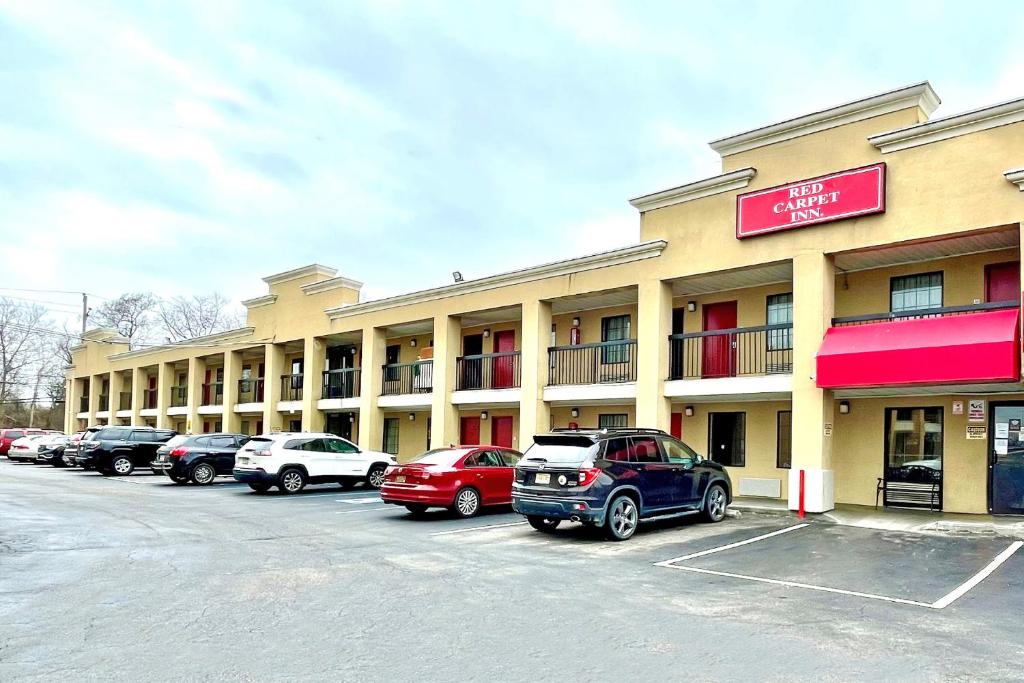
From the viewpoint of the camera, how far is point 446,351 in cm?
2378

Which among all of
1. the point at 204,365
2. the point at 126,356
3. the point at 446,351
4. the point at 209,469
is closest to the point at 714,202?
the point at 446,351

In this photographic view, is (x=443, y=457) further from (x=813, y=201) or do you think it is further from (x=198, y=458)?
(x=198, y=458)

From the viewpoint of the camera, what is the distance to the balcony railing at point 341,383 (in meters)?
28.5

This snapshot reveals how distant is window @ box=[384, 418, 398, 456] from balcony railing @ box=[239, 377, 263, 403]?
273 inches

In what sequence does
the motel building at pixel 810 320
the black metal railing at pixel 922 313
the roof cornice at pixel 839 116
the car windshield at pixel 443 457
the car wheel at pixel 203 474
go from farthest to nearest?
the car wheel at pixel 203 474, the car windshield at pixel 443 457, the roof cornice at pixel 839 116, the motel building at pixel 810 320, the black metal railing at pixel 922 313

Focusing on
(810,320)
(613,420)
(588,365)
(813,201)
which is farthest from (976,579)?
(613,420)

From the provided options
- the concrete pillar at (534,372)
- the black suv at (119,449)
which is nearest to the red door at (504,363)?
the concrete pillar at (534,372)

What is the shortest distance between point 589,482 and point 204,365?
97.5 ft

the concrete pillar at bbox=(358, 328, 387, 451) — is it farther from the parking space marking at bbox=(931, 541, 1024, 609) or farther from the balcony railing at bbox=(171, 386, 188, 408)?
the parking space marking at bbox=(931, 541, 1024, 609)

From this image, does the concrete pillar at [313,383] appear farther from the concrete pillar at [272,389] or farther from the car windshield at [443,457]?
the car windshield at [443,457]

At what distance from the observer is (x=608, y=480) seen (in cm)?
1220

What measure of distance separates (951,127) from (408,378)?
17.8 meters

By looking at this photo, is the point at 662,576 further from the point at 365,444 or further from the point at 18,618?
the point at 365,444

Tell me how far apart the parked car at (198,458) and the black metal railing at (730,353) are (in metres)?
13.8
